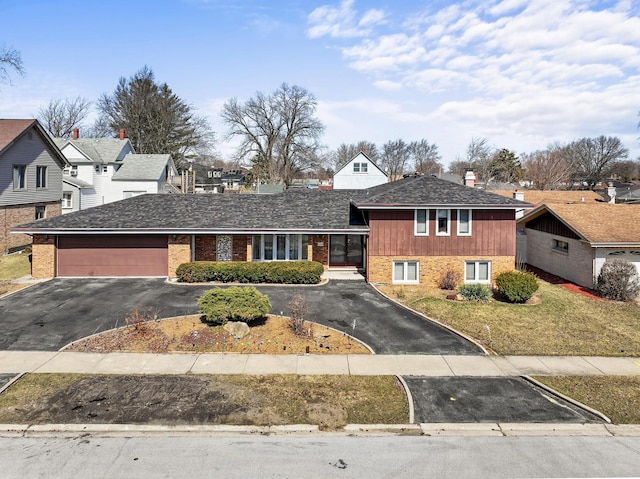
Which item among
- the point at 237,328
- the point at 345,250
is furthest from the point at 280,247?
the point at 237,328

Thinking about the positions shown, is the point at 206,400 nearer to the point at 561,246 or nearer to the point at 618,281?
the point at 618,281

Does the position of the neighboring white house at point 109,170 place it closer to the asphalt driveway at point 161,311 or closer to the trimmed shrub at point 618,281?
the asphalt driveway at point 161,311

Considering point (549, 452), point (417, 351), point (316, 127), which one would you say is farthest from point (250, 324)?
point (316, 127)

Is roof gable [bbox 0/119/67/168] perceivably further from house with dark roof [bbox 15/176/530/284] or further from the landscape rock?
the landscape rock

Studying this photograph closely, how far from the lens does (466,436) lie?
8.68 metres

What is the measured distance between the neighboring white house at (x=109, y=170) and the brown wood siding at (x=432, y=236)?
101 feet

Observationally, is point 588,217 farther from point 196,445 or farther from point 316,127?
point 316,127

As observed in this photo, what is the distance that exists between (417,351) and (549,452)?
5.14 m

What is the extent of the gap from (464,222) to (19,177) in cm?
3008

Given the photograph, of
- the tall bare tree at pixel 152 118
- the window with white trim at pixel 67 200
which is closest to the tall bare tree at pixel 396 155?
the tall bare tree at pixel 152 118

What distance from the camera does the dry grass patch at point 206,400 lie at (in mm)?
9094

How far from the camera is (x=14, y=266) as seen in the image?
24.3m

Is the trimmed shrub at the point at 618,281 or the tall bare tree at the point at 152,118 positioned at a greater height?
the tall bare tree at the point at 152,118

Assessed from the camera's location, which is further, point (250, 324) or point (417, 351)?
point (250, 324)
